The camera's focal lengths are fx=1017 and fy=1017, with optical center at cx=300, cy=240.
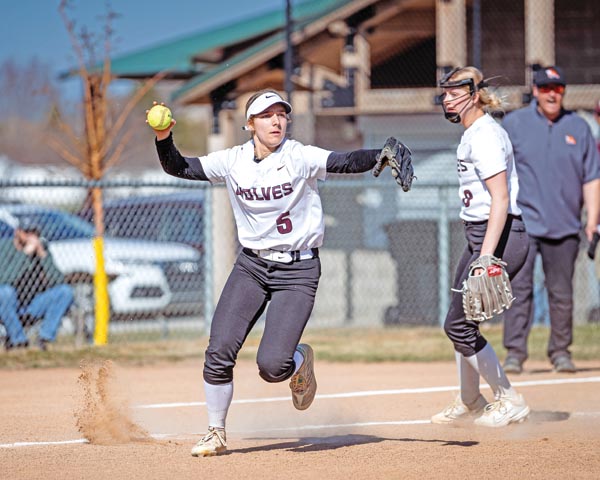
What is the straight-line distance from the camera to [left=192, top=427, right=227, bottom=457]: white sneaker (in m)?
5.64

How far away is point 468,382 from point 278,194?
2028 mm

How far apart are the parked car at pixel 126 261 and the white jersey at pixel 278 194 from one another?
661 centimetres

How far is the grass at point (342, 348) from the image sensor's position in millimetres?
10383

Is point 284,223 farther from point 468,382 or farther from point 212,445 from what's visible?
point 468,382

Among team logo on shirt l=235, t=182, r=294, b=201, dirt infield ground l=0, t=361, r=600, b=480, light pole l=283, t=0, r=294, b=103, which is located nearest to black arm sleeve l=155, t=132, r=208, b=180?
team logo on shirt l=235, t=182, r=294, b=201

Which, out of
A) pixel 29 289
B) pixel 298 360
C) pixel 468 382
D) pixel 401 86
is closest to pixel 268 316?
pixel 298 360

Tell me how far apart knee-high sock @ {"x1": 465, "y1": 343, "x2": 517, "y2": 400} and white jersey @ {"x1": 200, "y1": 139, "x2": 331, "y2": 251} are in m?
1.37

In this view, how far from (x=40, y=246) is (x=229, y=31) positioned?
11.2 metres

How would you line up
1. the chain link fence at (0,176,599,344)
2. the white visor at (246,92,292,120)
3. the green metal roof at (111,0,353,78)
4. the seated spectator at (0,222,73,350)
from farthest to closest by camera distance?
the green metal roof at (111,0,353,78), the chain link fence at (0,176,599,344), the seated spectator at (0,222,73,350), the white visor at (246,92,292,120)

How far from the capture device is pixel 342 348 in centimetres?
1122

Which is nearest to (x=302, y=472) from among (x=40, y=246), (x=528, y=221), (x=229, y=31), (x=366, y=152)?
(x=366, y=152)

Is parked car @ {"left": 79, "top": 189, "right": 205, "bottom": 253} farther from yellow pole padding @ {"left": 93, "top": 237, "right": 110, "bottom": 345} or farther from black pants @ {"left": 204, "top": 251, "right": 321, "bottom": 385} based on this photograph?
black pants @ {"left": 204, "top": 251, "right": 321, "bottom": 385}

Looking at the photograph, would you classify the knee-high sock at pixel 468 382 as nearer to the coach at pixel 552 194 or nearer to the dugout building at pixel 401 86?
the coach at pixel 552 194

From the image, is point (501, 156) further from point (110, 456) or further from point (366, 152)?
point (110, 456)
